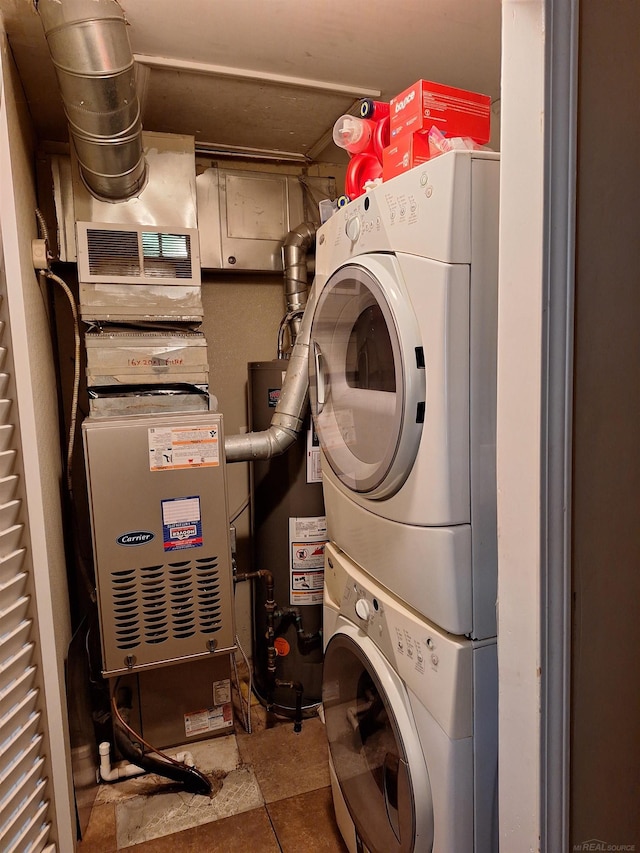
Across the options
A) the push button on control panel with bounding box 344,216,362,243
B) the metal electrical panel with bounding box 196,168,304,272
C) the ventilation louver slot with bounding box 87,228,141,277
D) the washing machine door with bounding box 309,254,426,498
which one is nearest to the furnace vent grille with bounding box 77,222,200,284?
the ventilation louver slot with bounding box 87,228,141,277

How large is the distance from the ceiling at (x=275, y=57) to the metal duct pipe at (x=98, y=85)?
0.40 feet

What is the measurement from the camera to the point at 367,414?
1240 millimetres

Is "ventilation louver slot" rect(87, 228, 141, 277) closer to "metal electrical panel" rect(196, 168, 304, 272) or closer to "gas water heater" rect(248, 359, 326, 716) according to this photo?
"metal electrical panel" rect(196, 168, 304, 272)

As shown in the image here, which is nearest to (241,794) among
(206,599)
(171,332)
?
(206,599)

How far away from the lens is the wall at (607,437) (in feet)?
2.02

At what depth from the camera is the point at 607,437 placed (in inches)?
26.3

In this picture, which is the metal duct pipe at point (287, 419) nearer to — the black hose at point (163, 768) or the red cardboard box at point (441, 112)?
the red cardboard box at point (441, 112)

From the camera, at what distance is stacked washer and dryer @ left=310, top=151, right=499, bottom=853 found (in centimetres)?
97

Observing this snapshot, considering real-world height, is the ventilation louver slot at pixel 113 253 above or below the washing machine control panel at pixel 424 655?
above

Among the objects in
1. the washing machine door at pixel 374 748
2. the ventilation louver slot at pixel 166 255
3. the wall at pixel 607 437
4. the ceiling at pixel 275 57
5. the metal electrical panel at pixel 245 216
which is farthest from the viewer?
the metal electrical panel at pixel 245 216

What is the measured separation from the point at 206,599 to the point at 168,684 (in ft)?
1.49

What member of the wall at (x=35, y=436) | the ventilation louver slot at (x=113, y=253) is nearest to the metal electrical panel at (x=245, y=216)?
the ventilation louver slot at (x=113, y=253)

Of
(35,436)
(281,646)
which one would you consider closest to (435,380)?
(35,436)

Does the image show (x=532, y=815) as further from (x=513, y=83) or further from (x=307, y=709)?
(x=307, y=709)
